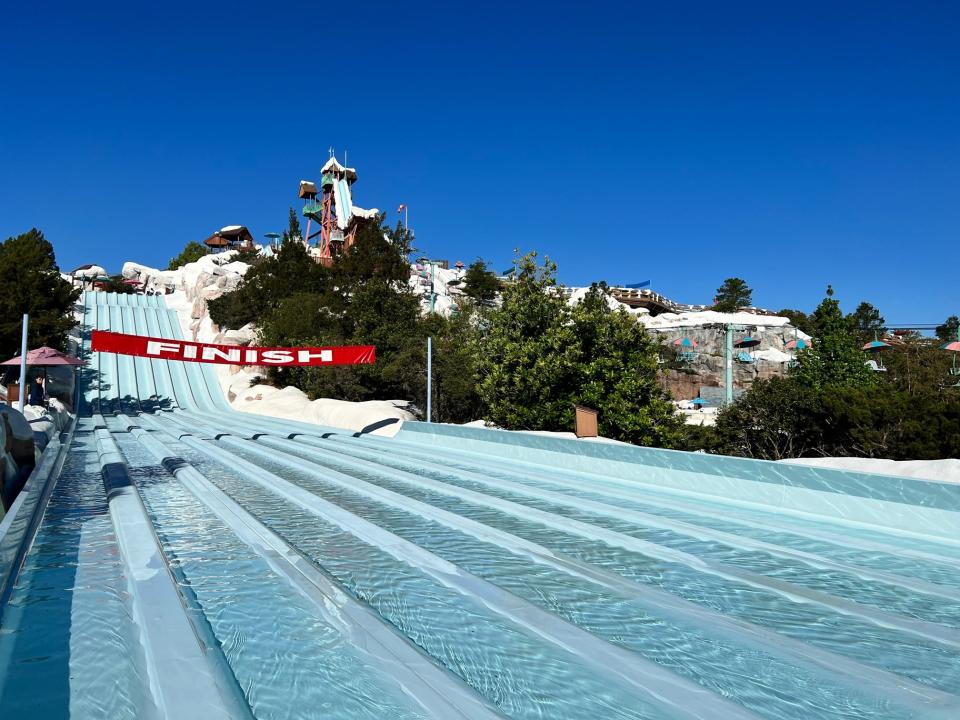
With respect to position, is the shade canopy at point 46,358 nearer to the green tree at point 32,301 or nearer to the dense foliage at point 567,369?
the green tree at point 32,301

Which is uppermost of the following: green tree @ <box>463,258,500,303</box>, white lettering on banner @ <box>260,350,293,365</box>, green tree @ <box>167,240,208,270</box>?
green tree @ <box>167,240,208,270</box>

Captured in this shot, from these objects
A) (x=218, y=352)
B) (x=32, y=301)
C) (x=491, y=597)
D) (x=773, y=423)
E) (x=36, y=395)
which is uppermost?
(x=32, y=301)

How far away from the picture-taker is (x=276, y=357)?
541 inches

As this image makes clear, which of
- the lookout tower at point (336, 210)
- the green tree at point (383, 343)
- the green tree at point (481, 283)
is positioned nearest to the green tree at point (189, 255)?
the lookout tower at point (336, 210)

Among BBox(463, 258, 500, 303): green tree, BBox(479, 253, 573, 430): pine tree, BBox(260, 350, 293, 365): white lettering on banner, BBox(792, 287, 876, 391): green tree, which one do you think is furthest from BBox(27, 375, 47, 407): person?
BBox(463, 258, 500, 303): green tree

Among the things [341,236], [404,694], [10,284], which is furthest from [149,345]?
[341,236]

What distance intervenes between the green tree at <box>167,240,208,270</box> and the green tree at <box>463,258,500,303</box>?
32.1 meters

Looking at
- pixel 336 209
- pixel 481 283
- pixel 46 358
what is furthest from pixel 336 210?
pixel 46 358

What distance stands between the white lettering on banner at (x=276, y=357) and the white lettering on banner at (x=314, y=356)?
0.21m

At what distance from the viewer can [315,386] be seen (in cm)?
1897

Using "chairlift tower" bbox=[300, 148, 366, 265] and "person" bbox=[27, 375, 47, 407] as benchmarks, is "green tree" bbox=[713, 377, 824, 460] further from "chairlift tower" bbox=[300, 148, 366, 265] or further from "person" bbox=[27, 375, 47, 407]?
"chairlift tower" bbox=[300, 148, 366, 265]

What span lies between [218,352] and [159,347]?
1.12 meters

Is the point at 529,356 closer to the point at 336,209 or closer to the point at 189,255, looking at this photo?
the point at 336,209

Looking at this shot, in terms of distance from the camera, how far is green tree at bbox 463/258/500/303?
4175 cm
